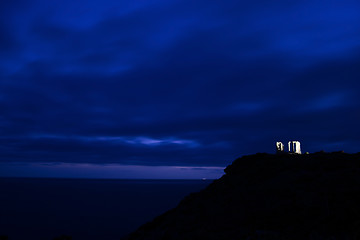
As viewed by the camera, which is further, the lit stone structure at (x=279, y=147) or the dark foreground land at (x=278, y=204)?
the lit stone structure at (x=279, y=147)

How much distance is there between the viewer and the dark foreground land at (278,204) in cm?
1706

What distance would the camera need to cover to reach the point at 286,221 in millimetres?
18406

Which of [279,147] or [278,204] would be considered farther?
[279,147]

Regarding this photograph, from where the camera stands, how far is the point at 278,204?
67.7ft

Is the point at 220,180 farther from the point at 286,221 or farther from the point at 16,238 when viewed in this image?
the point at 16,238

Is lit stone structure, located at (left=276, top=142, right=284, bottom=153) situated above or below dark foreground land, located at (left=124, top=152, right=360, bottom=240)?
above

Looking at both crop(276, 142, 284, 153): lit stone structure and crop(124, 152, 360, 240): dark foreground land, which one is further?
crop(276, 142, 284, 153): lit stone structure

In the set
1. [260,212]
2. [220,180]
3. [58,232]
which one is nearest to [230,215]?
[260,212]

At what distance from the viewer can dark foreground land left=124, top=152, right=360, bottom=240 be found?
17.1 m

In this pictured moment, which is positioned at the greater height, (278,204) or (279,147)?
(279,147)

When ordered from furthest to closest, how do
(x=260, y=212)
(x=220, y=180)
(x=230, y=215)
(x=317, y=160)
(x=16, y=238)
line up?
(x=16, y=238), (x=220, y=180), (x=317, y=160), (x=230, y=215), (x=260, y=212)

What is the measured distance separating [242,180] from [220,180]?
157 inches

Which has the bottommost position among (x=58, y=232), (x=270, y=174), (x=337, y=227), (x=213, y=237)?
(x=58, y=232)

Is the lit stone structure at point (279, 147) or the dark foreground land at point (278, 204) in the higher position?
the lit stone structure at point (279, 147)
